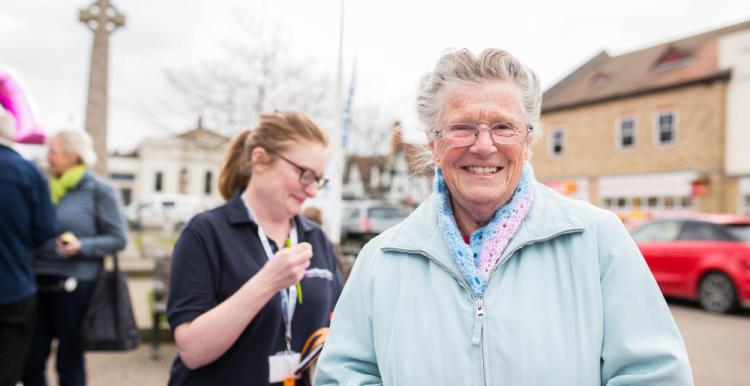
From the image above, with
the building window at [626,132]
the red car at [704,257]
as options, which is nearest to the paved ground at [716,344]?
the red car at [704,257]

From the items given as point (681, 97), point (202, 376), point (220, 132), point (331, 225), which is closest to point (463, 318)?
point (202, 376)

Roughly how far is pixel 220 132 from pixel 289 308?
16277 millimetres

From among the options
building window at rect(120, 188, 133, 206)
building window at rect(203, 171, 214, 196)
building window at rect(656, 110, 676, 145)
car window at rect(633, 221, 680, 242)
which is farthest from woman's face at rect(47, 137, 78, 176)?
building window at rect(120, 188, 133, 206)

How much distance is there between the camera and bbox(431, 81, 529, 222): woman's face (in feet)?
5.14

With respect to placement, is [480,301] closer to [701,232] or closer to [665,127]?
[701,232]

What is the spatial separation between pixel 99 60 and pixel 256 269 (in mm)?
10134

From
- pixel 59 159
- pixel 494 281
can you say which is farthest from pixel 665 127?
pixel 494 281

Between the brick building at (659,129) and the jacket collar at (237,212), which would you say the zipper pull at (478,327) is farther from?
the brick building at (659,129)

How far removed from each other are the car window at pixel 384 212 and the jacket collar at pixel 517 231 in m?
16.5

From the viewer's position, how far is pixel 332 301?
240 cm

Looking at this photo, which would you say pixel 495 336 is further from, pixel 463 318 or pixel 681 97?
pixel 681 97

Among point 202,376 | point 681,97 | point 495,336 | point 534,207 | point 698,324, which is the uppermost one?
point 681,97

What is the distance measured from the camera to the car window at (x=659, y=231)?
9.62m

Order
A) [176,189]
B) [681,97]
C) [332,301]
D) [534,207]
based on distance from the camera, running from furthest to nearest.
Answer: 1. [176,189]
2. [681,97]
3. [332,301]
4. [534,207]
